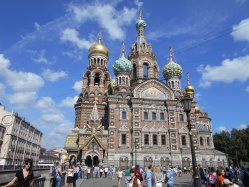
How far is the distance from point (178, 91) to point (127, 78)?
925cm

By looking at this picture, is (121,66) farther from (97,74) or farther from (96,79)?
(96,79)

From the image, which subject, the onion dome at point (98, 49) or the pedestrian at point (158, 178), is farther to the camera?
the onion dome at point (98, 49)

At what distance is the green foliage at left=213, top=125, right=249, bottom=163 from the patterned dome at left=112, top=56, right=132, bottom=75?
31.2 m

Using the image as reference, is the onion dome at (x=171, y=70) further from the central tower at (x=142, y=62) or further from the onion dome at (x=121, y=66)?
the onion dome at (x=121, y=66)

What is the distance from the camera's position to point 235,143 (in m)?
54.3

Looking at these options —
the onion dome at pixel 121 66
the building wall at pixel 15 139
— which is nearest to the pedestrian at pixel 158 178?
the onion dome at pixel 121 66

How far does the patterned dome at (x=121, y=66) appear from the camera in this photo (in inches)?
1602

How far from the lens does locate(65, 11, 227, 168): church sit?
1318 inches

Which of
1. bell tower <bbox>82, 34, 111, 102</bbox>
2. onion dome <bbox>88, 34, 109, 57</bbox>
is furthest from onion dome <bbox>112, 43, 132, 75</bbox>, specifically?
onion dome <bbox>88, 34, 109, 57</bbox>

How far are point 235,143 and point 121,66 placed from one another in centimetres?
3316

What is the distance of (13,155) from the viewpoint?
152 ft

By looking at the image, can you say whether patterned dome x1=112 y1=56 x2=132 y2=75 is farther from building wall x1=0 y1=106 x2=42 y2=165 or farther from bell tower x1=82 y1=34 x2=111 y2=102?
building wall x1=0 y1=106 x2=42 y2=165

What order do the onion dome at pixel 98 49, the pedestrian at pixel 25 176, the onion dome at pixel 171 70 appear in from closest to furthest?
Answer: the pedestrian at pixel 25 176 → the onion dome at pixel 171 70 → the onion dome at pixel 98 49

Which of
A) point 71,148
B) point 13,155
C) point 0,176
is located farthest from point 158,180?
point 13,155
